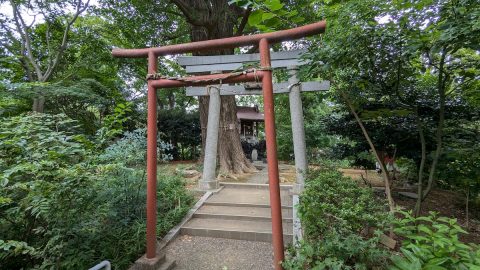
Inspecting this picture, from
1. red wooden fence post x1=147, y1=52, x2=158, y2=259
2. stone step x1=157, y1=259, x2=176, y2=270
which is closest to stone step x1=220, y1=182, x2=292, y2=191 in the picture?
stone step x1=157, y1=259, x2=176, y2=270

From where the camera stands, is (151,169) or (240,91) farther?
(240,91)

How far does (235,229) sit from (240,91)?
360cm

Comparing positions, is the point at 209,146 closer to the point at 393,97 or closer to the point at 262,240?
the point at 262,240

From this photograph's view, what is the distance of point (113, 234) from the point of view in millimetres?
3404

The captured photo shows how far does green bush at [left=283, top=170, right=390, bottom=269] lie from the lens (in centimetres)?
209

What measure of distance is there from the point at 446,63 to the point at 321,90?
2.66 meters

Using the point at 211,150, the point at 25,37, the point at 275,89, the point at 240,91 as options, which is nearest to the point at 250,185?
the point at 211,150

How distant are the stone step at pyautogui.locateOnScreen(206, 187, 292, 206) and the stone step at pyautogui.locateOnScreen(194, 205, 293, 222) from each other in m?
0.18

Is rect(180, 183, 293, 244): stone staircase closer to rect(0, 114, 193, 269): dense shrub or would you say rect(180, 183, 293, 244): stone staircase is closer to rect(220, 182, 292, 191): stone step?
rect(220, 182, 292, 191): stone step

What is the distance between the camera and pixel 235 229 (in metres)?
4.36

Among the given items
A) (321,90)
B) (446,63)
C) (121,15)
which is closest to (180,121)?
(121,15)

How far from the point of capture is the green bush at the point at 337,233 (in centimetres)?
209

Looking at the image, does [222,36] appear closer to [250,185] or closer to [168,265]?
[250,185]

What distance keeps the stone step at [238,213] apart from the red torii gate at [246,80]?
1.82 metres
